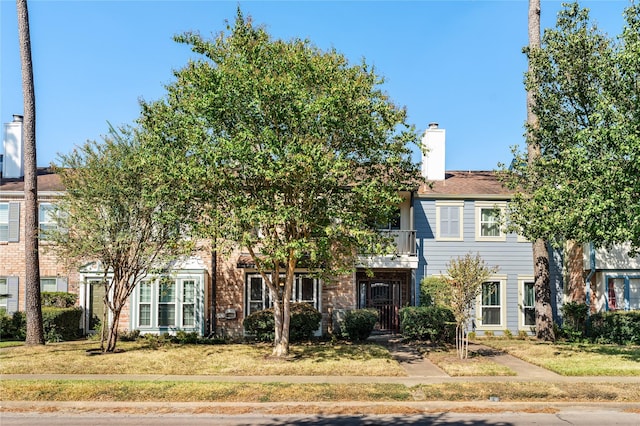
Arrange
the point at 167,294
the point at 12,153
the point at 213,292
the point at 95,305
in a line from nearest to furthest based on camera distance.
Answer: the point at 167,294 → the point at 213,292 → the point at 95,305 → the point at 12,153

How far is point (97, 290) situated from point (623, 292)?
20311mm

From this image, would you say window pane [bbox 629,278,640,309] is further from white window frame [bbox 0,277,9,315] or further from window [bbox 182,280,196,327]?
white window frame [bbox 0,277,9,315]

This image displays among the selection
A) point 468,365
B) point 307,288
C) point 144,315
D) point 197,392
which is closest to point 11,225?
point 144,315

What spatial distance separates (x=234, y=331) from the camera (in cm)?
2205

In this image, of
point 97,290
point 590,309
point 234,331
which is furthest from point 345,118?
point 590,309

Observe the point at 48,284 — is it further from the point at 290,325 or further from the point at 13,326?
the point at 290,325

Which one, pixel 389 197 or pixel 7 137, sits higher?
pixel 7 137

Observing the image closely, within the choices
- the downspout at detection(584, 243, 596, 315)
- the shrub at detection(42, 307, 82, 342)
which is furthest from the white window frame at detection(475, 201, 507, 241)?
the shrub at detection(42, 307, 82, 342)

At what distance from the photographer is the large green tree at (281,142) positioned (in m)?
14.5

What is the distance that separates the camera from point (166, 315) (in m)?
21.8

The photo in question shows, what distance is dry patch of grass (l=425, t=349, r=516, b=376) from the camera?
563 inches

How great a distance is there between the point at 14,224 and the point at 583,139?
66.6 ft

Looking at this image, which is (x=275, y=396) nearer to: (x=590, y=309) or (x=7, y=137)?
(x=590, y=309)

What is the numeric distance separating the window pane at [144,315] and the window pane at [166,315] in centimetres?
40
